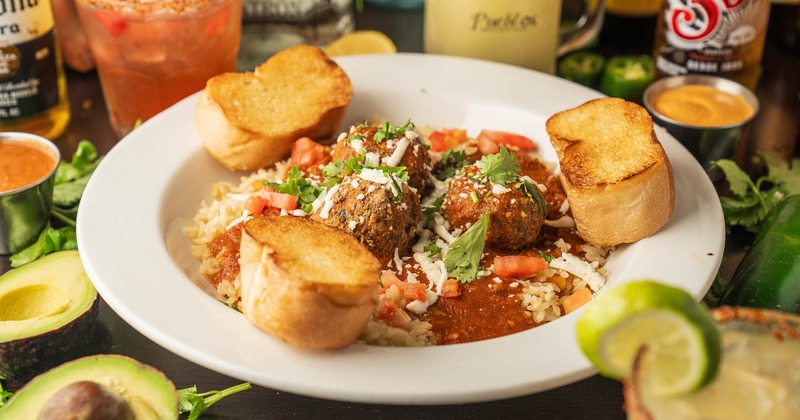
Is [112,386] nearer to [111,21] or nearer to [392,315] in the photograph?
[392,315]

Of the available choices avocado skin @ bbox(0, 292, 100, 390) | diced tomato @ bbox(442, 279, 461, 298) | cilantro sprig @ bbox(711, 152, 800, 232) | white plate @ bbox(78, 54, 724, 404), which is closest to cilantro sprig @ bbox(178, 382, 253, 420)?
white plate @ bbox(78, 54, 724, 404)

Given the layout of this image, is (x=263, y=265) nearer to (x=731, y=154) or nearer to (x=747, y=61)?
(x=731, y=154)

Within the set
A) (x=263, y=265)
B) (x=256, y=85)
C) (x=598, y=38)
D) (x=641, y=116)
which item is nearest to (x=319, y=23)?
(x=256, y=85)

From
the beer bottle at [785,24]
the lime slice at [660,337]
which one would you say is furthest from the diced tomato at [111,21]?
the beer bottle at [785,24]

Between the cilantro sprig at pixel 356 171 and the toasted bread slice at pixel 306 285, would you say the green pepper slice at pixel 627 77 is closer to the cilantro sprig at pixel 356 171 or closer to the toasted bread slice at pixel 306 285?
the cilantro sprig at pixel 356 171

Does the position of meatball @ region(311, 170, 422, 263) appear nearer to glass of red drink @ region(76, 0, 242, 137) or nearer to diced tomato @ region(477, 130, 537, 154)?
diced tomato @ region(477, 130, 537, 154)

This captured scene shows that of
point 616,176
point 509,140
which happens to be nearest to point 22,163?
point 509,140

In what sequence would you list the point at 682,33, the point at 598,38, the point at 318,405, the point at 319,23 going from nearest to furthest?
1. the point at 318,405
2. the point at 682,33
3. the point at 319,23
4. the point at 598,38
